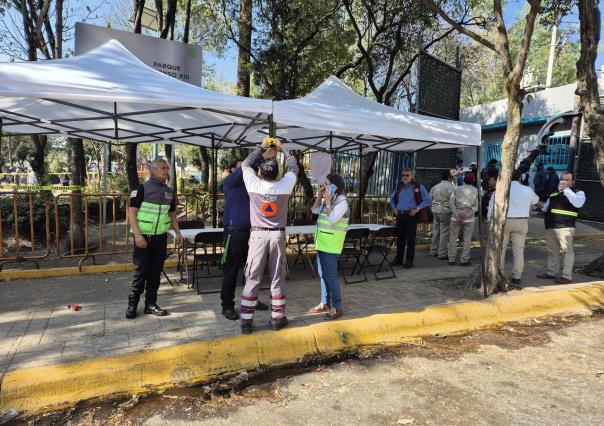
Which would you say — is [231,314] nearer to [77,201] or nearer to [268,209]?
[268,209]

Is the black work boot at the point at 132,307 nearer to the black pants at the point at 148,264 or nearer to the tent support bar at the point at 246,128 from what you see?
the black pants at the point at 148,264

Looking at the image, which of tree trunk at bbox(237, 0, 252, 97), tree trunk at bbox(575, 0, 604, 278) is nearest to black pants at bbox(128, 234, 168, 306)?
tree trunk at bbox(237, 0, 252, 97)

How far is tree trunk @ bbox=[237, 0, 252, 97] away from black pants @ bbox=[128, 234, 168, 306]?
7189mm

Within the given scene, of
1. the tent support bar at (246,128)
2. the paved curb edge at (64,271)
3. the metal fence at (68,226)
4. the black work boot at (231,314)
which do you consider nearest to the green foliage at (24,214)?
the metal fence at (68,226)

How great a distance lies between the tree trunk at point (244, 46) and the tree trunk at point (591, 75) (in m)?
7.26

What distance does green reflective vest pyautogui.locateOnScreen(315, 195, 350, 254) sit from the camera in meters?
4.63

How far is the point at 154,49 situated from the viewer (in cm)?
829

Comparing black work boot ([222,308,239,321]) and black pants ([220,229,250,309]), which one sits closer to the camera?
black pants ([220,229,250,309])

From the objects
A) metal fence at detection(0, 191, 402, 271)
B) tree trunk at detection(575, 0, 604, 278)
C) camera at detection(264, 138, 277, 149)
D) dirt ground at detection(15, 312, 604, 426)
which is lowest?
dirt ground at detection(15, 312, 604, 426)

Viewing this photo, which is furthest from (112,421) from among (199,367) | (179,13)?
(179,13)

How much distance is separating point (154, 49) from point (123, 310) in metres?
5.60

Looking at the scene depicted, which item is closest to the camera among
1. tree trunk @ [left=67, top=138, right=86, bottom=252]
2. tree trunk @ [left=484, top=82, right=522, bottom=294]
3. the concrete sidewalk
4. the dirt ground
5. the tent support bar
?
the dirt ground

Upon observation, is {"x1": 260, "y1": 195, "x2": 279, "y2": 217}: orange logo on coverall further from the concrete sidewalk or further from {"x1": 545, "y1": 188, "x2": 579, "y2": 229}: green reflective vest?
{"x1": 545, "y1": 188, "x2": 579, "y2": 229}: green reflective vest

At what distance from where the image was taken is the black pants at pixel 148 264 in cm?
448
